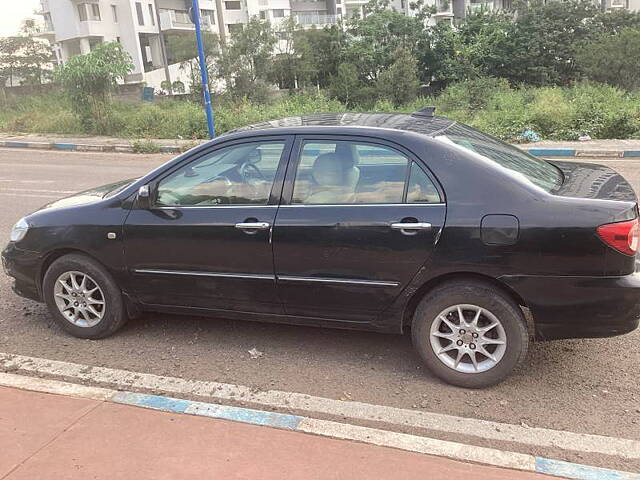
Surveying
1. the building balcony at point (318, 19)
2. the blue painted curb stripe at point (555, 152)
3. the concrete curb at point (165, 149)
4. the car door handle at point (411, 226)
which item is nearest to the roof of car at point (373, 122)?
the car door handle at point (411, 226)

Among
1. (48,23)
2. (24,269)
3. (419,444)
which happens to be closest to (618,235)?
(419,444)

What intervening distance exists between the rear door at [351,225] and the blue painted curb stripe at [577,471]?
1.25 meters

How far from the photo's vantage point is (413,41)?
42500 mm

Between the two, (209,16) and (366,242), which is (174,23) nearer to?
(209,16)

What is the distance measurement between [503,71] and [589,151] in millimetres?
32431

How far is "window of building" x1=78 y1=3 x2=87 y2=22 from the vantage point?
44344 mm

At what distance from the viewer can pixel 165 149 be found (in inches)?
650

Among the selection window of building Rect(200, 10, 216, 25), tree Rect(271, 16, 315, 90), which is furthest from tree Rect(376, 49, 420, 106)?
window of building Rect(200, 10, 216, 25)

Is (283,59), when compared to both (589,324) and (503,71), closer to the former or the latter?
(503,71)

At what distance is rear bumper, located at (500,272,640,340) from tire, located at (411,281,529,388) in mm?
124

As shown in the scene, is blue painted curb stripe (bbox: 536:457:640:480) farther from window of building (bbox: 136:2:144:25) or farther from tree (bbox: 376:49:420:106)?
window of building (bbox: 136:2:144:25)

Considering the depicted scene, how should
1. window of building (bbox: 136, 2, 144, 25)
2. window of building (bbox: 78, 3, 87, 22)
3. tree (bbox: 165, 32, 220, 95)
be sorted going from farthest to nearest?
window of building (bbox: 136, 2, 144, 25) → window of building (bbox: 78, 3, 87, 22) → tree (bbox: 165, 32, 220, 95)

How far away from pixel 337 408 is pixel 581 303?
1538 mm

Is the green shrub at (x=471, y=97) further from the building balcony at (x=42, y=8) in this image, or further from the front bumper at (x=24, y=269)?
the building balcony at (x=42, y=8)
